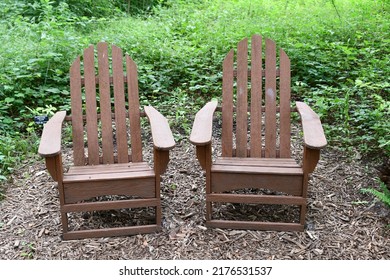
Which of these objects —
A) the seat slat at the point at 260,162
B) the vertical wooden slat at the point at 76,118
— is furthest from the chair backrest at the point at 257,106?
the vertical wooden slat at the point at 76,118

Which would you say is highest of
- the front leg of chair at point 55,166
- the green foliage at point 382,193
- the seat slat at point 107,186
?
the front leg of chair at point 55,166

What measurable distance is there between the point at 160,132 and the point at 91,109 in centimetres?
61

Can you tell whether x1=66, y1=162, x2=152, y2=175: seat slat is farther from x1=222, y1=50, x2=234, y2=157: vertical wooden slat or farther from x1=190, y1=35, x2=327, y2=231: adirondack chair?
x1=222, y1=50, x2=234, y2=157: vertical wooden slat

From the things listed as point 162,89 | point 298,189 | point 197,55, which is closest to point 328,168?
point 298,189

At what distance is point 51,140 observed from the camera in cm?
230

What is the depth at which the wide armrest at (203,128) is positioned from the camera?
2295 mm

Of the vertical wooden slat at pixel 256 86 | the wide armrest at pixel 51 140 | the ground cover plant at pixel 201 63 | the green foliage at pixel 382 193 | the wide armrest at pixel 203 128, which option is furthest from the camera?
the ground cover plant at pixel 201 63

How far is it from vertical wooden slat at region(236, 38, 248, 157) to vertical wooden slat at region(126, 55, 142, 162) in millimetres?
662

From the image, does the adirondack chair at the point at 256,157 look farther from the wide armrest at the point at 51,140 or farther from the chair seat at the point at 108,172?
the wide armrest at the point at 51,140

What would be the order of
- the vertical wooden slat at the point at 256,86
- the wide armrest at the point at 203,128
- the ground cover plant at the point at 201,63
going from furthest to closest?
the ground cover plant at the point at 201,63, the vertical wooden slat at the point at 256,86, the wide armrest at the point at 203,128

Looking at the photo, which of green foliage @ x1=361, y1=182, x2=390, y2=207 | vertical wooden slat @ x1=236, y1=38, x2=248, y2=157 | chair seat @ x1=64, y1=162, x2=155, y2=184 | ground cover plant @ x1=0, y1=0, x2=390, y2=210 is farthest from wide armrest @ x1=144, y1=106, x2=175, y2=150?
green foliage @ x1=361, y1=182, x2=390, y2=207

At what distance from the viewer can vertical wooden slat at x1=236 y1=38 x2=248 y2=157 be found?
2.79 m

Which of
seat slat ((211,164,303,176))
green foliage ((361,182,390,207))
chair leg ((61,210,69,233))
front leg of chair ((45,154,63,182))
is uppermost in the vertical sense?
front leg of chair ((45,154,63,182))

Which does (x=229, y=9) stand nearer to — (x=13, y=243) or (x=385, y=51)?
(x=385, y=51)
